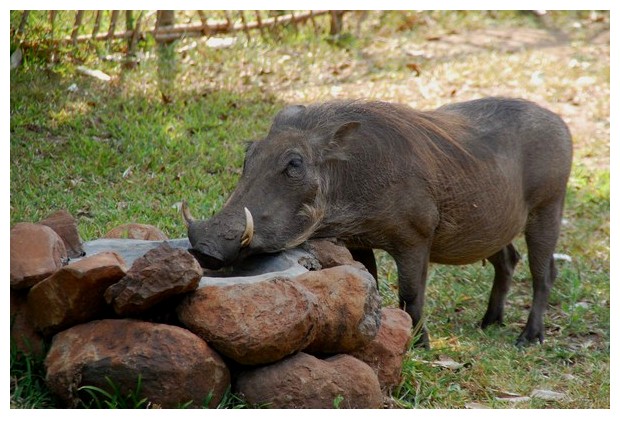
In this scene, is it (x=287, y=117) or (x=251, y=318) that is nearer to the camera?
(x=251, y=318)

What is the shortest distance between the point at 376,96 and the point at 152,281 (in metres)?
5.90

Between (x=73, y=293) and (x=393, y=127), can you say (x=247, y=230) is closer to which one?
(x=73, y=293)

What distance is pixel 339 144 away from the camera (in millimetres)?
4887

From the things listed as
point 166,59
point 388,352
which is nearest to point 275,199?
point 388,352

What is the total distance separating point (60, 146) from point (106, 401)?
4099 millimetres

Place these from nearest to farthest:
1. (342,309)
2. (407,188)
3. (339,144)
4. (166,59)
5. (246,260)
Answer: (342,309), (246,260), (339,144), (407,188), (166,59)

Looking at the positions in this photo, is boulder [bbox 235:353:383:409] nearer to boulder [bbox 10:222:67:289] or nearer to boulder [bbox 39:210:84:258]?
boulder [bbox 10:222:67:289]

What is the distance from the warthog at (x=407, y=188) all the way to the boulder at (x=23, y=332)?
927 mm

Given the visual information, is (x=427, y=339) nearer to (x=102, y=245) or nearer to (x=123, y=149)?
(x=102, y=245)

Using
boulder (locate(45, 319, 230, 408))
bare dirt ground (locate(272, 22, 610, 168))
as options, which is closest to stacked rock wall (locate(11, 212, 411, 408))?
boulder (locate(45, 319, 230, 408))

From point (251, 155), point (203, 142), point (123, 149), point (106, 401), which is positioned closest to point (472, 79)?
point (203, 142)

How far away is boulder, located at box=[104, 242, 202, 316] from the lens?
137 inches

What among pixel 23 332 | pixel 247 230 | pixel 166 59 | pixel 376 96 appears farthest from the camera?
pixel 376 96

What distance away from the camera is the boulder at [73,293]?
11.4ft
